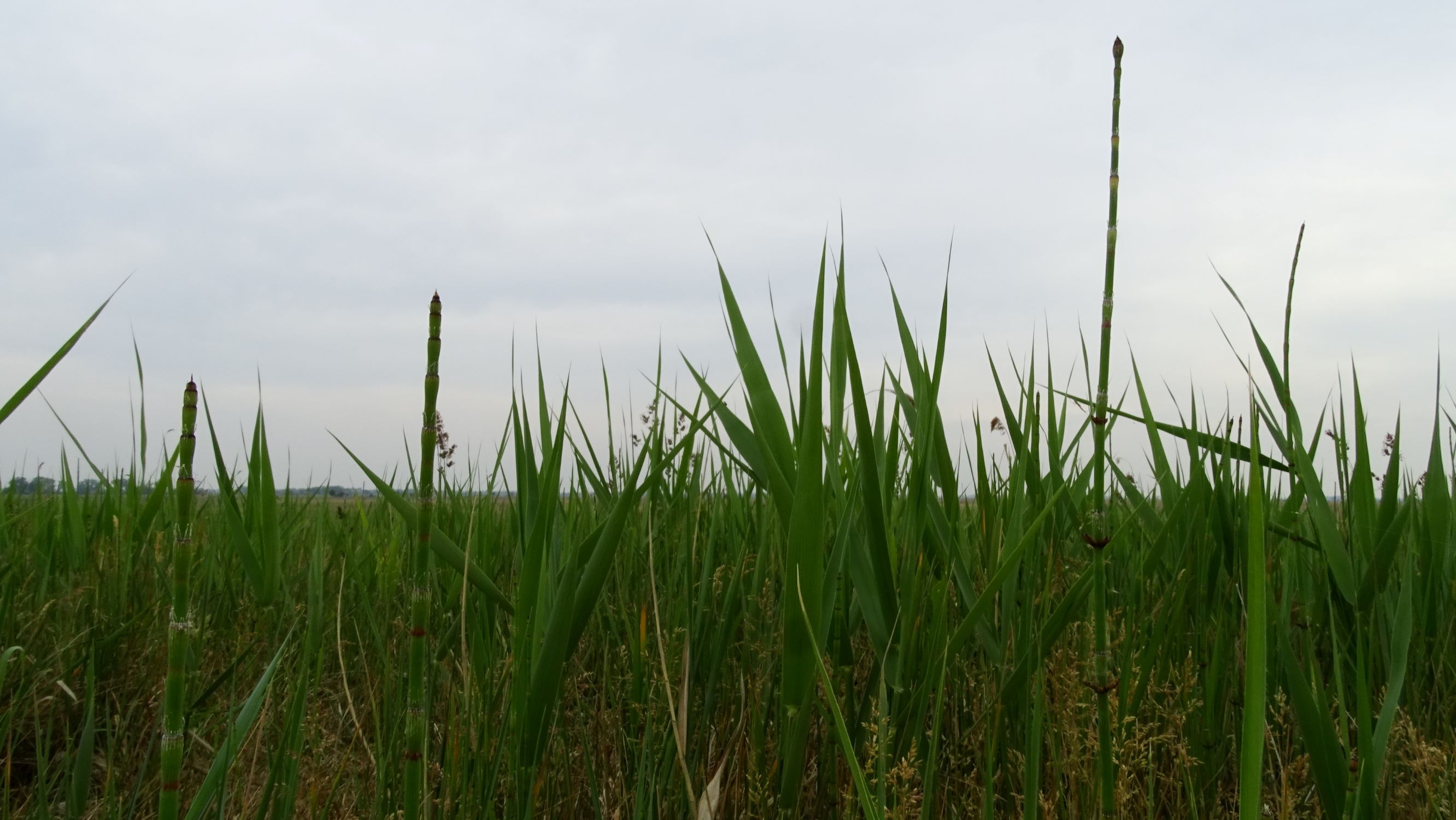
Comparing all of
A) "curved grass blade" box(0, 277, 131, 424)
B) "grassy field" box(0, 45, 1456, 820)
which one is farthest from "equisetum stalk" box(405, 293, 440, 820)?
"curved grass blade" box(0, 277, 131, 424)

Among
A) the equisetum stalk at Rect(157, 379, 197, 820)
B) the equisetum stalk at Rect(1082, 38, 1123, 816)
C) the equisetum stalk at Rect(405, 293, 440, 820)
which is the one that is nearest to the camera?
the equisetum stalk at Rect(157, 379, 197, 820)

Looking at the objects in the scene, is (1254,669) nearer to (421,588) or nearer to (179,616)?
(421,588)

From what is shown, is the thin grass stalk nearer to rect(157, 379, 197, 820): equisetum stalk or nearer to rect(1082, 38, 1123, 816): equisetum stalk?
rect(1082, 38, 1123, 816): equisetum stalk

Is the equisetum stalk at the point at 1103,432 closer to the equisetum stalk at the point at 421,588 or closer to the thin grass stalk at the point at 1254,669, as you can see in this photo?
the thin grass stalk at the point at 1254,669

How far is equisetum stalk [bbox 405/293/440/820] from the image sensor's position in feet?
2.46

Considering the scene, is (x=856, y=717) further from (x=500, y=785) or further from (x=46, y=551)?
(x=46, y=551)

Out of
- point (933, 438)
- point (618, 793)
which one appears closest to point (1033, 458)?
point (933, 438)

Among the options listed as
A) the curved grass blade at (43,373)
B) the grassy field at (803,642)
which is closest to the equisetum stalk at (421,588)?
the grassy field at (803,642)

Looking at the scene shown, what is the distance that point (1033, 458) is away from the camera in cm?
166

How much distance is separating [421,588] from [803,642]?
0.55 m

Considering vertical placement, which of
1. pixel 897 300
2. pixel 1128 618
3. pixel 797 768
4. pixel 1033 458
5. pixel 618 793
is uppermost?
pixel 897 300

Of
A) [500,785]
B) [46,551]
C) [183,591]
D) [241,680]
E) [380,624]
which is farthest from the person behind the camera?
[46,551]

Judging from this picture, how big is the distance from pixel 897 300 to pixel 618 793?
100 centimetres

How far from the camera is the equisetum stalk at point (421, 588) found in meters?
0.75
